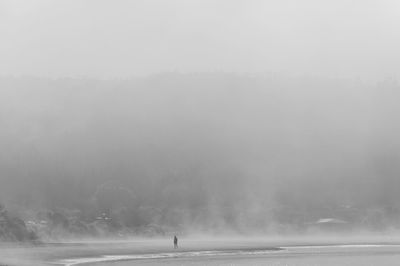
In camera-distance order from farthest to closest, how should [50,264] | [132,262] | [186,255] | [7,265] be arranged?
[186,255] → [132,262] → [50,264] → [7,265]

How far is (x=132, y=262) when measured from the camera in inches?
6368

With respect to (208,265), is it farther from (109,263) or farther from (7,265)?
(7,265)

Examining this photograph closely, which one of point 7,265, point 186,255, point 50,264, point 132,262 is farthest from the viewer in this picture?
point 186,255

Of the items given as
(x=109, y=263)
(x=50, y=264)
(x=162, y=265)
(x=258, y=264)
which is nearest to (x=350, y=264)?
(x=258, y=264)

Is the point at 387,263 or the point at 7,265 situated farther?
the point at 387,263

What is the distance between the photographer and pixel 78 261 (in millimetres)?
163000

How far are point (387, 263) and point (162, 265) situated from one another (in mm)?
54837

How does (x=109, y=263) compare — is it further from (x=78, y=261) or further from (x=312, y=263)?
(x=312, y=263)

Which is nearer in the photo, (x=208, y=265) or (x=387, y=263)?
(x=208, y=265)

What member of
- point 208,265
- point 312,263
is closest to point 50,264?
point 208,265

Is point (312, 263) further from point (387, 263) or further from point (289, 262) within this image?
point (387, 263)

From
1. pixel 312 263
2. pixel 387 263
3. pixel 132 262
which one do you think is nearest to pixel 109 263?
pixel 132 262

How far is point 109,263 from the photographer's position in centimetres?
15675

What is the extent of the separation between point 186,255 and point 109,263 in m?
42.3
